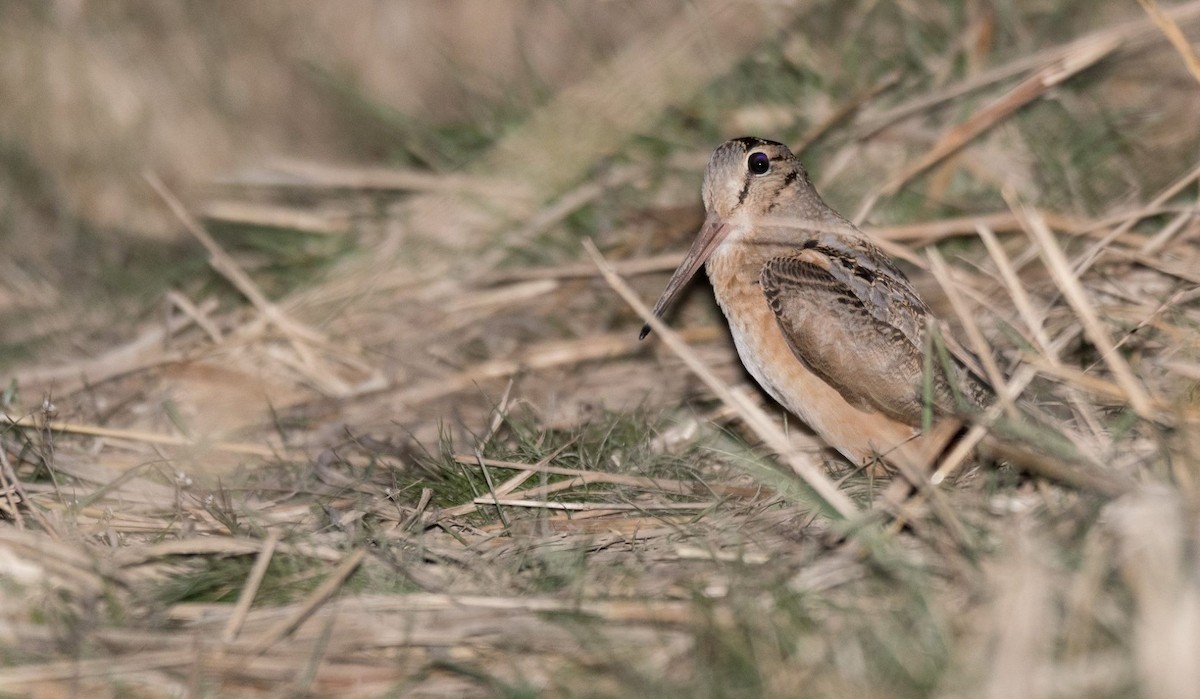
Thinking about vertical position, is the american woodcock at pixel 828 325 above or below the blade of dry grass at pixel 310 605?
above

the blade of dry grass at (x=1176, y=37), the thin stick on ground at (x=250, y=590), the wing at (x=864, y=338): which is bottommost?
the thin stick on ground at (x=250, y=590)

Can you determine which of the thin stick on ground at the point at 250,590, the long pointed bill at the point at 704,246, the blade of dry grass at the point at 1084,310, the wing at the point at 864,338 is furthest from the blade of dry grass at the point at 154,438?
the blade of dry grass at the point at 1084,310

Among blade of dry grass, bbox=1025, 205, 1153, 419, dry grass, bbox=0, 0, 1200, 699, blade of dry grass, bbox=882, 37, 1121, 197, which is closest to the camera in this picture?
dry grass, bbox=0, 0, 1200, 699

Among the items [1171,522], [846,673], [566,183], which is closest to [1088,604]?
[1171,522]

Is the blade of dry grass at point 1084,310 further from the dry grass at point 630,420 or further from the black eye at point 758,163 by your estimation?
the black eye at point 758,163

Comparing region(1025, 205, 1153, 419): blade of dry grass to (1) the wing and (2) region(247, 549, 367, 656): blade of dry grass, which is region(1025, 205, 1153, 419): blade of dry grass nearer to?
(1) the wing

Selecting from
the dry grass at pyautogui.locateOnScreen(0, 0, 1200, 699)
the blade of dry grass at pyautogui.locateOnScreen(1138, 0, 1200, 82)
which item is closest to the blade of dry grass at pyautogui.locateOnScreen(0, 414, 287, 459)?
the dry grass at pyautogui.locateOnScreen(0, 0, 1200, 699)

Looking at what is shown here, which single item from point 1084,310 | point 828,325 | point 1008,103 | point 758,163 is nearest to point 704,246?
point 758,163

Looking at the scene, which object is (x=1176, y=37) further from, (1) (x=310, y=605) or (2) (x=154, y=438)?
(2) (x=154, y=438)
